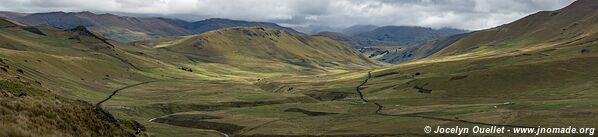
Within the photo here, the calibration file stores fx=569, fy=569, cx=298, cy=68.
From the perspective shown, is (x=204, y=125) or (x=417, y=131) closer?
(x=417, y=131)

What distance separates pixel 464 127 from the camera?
119m

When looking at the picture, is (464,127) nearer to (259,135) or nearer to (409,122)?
(409,122)

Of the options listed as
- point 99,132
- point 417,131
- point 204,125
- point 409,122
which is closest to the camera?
point 99,132

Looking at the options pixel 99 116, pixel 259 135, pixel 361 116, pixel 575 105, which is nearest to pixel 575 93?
pixel 575 105

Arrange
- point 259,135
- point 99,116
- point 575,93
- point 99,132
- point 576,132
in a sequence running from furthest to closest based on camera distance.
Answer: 1. point 575,93
2. point 259,135
3. point 576,132
4. point 99,116
5. point 99,132

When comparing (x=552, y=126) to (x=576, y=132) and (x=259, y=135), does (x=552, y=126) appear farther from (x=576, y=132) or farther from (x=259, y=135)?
(x=259, y=135)

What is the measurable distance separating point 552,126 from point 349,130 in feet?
137

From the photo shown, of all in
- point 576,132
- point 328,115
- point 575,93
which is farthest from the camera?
point 575,93

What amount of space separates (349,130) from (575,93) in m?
94.2

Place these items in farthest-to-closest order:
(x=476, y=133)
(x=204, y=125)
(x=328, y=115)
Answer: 1. (x=328, y=115)
2. (x=204, y=125)
3. (x=476, y=133)

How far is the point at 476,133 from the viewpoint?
107375mm

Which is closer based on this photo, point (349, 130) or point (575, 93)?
point (349, 130)

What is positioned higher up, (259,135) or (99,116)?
(99,116)

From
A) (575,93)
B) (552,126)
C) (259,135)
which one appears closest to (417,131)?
(552,126)
